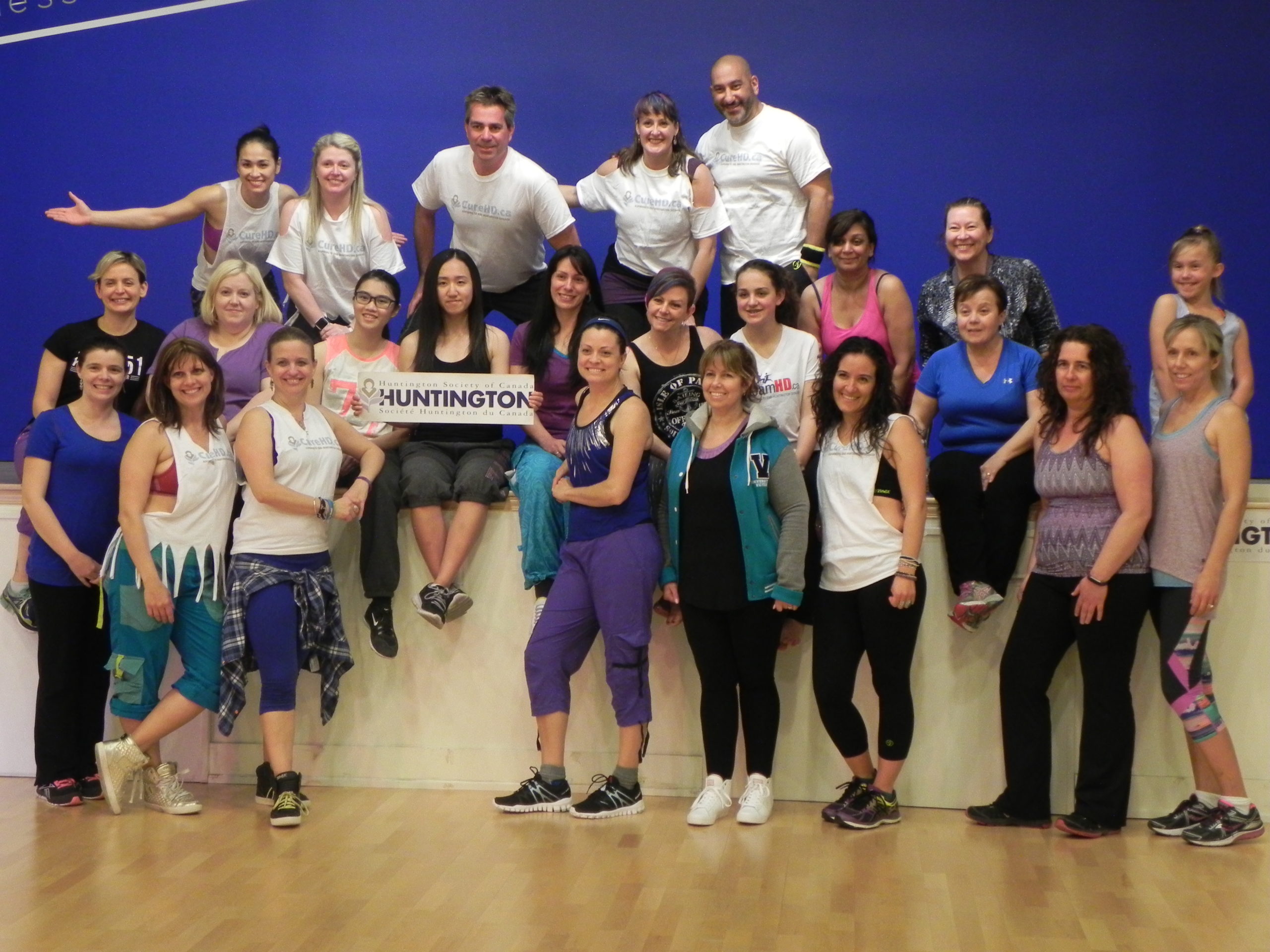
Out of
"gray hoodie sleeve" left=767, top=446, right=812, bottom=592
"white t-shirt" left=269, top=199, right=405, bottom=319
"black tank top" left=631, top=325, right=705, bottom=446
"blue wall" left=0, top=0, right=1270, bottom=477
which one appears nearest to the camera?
"gray hoodie sleeve" left=767, top=446, right=812, bottom=592

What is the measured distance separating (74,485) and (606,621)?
5.66ft

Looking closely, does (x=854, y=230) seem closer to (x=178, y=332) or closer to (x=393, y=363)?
(x=393, y=363)

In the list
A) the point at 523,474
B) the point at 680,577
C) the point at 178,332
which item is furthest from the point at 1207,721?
the point at 178,332

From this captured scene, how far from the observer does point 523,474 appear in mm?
4539

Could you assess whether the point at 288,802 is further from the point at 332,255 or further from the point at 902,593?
the point at 332,255

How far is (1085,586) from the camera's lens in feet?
13.4

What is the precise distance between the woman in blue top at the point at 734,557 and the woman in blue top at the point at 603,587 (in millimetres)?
133

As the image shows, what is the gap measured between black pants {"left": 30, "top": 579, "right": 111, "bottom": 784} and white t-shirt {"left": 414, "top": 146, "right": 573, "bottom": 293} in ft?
6.19

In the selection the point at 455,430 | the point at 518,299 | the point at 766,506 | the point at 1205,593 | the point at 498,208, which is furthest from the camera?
the point at 518,299

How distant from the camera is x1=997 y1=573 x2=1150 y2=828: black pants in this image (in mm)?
4113

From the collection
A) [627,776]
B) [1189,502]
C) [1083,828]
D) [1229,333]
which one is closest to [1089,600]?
[1189,502]

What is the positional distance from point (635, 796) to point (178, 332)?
2.24 m

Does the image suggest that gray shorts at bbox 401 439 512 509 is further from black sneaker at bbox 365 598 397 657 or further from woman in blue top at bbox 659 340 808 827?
woman in blue top at bbox 659 340 808 827

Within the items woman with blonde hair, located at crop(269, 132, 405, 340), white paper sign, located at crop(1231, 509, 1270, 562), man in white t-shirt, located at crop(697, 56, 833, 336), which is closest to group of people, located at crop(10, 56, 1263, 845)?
white paper sign, located at crop(1231, 509, 1270, 562)
